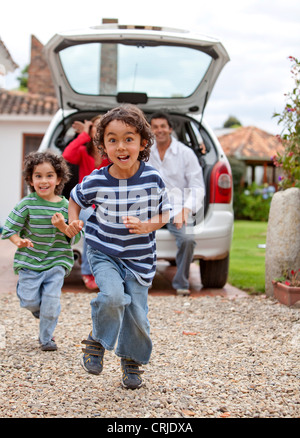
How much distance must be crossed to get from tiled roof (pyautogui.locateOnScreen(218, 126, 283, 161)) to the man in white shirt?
22367mm

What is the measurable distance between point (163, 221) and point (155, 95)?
3.54 m

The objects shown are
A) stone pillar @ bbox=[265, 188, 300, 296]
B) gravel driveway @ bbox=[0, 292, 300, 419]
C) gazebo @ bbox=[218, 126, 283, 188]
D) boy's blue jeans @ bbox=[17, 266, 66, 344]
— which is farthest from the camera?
gazebo @ bbox=[218, 126, 283, 188]

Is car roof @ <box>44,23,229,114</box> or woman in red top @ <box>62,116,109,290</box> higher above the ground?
car roof @ <box>44,23,229,114</box>

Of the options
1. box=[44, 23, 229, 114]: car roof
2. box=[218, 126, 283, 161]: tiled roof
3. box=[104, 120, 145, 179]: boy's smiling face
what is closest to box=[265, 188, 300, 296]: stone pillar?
box=[44, 23, 229, 114]: car roof

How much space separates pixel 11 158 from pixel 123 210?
47.1ft

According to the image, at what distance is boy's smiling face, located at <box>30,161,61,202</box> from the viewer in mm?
3891

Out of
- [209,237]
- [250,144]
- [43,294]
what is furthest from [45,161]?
[250,144]

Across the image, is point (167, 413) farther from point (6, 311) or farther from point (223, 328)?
point (6, 311)

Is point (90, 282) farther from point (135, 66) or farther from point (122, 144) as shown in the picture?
point (122, 144)

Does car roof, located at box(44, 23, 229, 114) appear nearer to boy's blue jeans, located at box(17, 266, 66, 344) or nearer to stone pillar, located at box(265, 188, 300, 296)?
stone pillar, located at box(265, 188, 300, 296)

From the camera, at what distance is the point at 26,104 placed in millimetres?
17656

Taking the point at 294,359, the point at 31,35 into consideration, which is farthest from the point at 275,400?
the point at 31,35

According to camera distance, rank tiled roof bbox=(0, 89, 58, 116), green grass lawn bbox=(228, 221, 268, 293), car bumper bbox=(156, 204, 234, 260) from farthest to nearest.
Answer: tiled roof bbox=(0, 89, 58, 116)
green grass lawn bbox=(228, 221, 268, 293)
car bumper bbox=(156, 204, 234, 260)

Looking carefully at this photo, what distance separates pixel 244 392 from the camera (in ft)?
10.1
